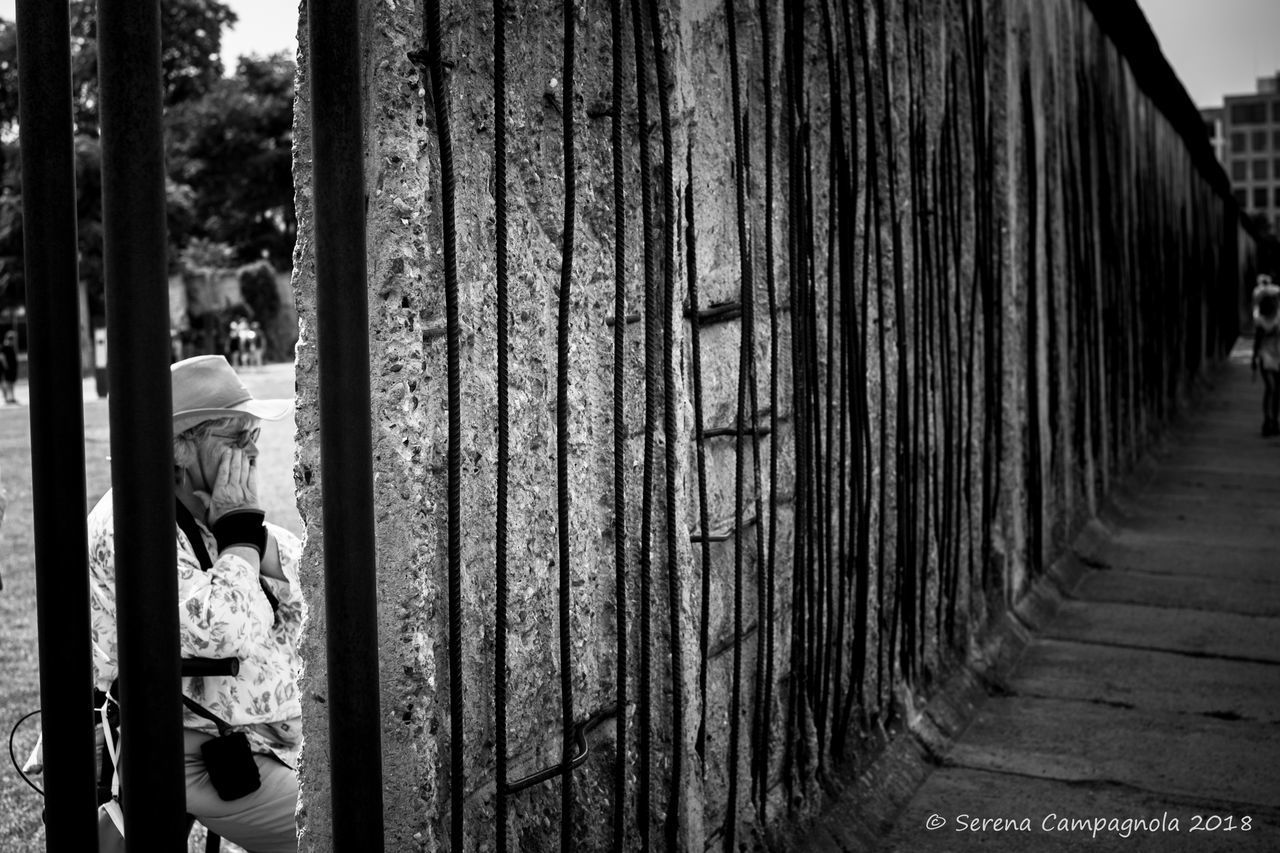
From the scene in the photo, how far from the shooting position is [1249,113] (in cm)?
12388

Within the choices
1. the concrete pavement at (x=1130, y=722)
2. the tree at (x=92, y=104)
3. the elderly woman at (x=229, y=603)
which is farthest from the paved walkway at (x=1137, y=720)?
the tree at (x=92, y=104)

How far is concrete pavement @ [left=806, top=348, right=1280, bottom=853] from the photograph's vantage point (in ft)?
10.2

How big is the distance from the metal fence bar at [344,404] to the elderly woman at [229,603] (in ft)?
4.74

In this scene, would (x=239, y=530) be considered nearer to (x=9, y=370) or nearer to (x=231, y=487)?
(x=231, y=487)

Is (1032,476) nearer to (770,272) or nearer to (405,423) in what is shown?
(770,272)

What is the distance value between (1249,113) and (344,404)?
456 feet

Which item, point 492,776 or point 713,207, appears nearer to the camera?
point 492,776

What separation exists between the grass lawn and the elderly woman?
0.33m

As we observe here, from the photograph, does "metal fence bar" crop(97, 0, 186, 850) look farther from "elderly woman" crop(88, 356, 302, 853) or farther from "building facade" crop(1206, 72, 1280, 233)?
"building facade" crop(1206, 72, 1280, 233)

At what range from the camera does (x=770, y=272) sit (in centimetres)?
267

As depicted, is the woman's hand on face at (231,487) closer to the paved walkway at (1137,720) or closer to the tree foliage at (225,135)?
the paved walkway at (1137,720)

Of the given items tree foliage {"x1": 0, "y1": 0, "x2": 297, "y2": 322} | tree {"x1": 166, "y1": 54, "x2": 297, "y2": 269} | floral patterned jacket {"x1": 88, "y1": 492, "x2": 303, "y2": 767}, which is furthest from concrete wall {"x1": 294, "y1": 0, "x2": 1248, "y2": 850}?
tree {"x1": 166, "y1": 54, "x2": 297, "y2": 269}

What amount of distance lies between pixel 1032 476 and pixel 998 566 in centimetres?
69

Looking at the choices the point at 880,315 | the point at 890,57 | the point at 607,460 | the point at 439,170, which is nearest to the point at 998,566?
the point at 880,315
